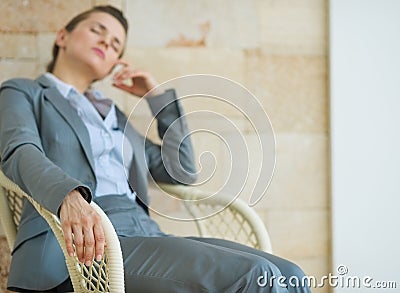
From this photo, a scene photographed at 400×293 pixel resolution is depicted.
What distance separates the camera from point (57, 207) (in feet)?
5.24

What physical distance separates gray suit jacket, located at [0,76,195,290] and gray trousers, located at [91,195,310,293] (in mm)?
250

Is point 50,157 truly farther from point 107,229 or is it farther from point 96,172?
point 107,229

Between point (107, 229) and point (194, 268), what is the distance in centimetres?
30

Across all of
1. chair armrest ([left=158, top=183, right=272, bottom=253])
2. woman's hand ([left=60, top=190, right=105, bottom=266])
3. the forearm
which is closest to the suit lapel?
the forearm

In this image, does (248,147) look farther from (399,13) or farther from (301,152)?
(399,13)

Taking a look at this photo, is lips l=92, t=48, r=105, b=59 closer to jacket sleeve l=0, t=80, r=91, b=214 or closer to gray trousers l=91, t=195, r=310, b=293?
jacket sleeve l=0, t=80, r=91, b=214

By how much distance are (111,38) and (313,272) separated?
137cm

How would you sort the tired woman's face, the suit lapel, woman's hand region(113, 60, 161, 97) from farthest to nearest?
woman's hand region(113, 60, 161, 97)
the tired woman's face
the suit lapel

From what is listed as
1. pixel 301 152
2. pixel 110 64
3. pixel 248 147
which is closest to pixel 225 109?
pixel 248 147

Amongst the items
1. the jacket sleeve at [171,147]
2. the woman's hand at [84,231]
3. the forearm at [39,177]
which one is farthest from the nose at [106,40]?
the woman's hand at [84,231]

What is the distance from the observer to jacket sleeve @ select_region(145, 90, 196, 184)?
249cm

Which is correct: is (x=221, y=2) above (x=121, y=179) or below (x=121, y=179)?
above

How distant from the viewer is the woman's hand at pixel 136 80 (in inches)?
99.7

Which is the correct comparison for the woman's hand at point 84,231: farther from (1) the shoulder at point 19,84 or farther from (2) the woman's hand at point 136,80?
(2) the woman's hand at point 136,80
